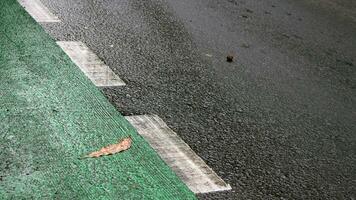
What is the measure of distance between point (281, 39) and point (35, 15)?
270 cm

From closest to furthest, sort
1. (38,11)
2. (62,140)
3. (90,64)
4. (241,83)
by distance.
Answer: (62,140) < (90,64) < (241,83) < (38,11)

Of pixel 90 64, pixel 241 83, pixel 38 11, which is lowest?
pixel 241 83

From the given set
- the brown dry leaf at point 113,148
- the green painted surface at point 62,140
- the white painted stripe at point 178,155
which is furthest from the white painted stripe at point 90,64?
the brown dry leaf at point 113,148

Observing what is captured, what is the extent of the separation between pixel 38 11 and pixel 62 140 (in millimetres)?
2418

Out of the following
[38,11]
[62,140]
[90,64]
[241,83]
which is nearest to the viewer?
[62,140]

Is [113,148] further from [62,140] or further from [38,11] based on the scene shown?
[38,11]

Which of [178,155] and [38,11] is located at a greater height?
[38,11]

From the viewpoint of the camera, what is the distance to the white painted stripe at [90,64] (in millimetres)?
3848

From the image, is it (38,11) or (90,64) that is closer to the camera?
(90,64)

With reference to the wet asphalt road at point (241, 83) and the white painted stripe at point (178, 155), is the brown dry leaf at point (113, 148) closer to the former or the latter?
the white painted stripe at point (178, 155)

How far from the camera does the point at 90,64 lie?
4.08m

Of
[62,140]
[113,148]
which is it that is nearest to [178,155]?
[113,148]

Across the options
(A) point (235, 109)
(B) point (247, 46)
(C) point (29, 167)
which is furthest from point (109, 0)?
(C) point (29, 167)

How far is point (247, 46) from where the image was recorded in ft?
17.7
